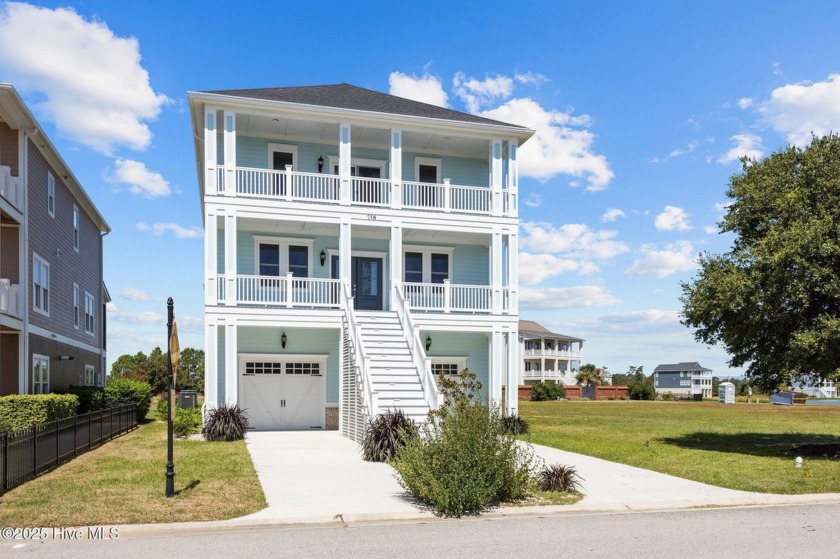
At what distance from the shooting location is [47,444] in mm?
13914

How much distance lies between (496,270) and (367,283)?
4.40 meters

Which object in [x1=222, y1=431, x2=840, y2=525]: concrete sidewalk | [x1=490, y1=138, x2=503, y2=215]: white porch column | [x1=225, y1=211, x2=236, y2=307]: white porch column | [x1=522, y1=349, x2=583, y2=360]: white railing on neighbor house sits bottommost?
[x1=522, y1=349, x2=583, y2=360]: white railing on neighbor house

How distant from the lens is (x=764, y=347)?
18.3 m

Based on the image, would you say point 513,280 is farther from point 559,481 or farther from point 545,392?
point 545,392

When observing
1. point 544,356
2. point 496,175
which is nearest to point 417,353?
point 496,175

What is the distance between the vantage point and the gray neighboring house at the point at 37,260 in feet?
67.6

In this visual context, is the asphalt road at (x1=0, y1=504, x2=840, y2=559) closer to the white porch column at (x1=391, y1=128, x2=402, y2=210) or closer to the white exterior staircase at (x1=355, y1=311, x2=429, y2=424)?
the white exterior staircase at (x1=355, y1=311, x2=429, y2=424)

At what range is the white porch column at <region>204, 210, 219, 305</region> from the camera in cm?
2077

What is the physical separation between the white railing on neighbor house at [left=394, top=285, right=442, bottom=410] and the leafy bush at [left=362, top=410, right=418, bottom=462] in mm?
1524


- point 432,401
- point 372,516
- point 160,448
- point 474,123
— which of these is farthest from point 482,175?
point 372,516

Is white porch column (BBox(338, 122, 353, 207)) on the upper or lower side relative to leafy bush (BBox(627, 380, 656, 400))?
upper

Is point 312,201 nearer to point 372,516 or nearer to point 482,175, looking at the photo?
point 482,175

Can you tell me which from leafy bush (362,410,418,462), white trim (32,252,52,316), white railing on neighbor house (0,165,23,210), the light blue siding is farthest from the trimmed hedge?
leafy bush (362,410,418,462)

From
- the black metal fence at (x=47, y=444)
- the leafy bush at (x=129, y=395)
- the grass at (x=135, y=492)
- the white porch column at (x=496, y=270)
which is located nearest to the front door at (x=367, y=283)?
the white porch column at (x=496, y=270)
